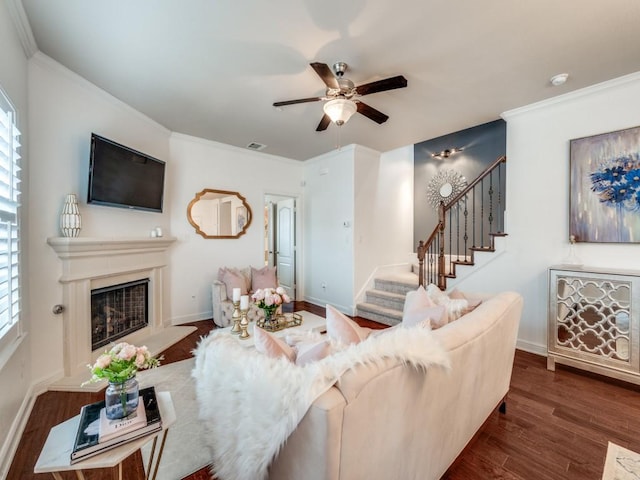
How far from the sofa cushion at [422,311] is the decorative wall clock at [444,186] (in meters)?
3.20

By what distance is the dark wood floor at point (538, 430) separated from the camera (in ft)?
5.19

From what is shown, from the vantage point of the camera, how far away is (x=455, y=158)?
4605 millimetres

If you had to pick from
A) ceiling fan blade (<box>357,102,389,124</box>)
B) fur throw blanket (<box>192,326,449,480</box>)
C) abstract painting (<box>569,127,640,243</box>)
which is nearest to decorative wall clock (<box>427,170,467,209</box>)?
abstract painting (<box>569,127,640,243</box>)

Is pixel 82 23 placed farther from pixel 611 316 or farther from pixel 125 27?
pixel 611 316

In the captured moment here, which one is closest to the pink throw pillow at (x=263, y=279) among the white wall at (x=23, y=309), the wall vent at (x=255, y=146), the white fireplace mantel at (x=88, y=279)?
the white fireplace mantel at (x=88, y=279)

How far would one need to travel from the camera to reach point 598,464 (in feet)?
5.33

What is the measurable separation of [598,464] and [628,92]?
312cm

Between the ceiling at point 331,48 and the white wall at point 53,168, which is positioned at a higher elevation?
the ceiling at point 331,48

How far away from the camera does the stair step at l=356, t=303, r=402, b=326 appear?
4035 mm

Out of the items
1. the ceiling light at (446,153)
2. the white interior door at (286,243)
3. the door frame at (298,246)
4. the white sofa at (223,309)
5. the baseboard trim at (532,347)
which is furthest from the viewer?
the white interior door at (286,243)

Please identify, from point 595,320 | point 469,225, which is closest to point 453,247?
point 469,225

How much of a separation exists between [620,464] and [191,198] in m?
4.90

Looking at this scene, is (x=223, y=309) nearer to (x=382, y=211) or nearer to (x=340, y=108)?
(x=340, y=108)

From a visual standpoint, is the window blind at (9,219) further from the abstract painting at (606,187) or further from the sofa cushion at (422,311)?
the abstract painting at (606,187)
